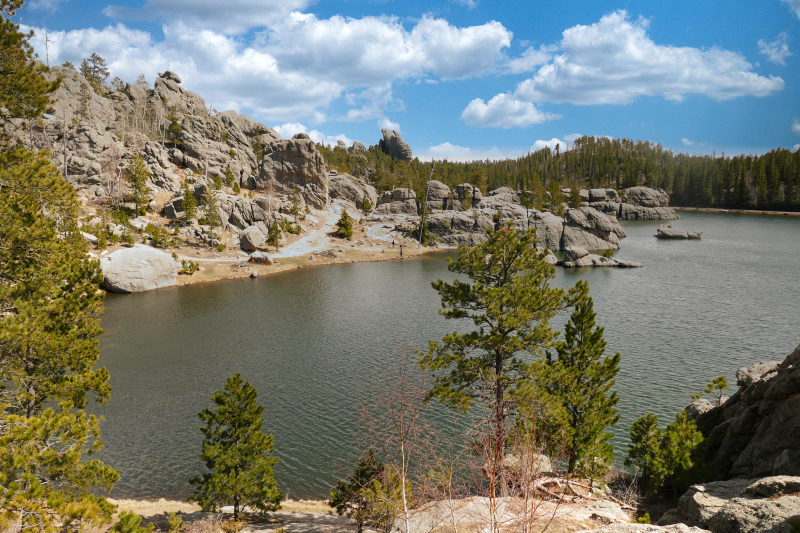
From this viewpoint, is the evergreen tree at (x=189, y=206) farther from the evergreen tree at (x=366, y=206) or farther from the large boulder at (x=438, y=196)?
the large boulder at (x=438, y=196)

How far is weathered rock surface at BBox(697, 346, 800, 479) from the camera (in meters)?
14.3

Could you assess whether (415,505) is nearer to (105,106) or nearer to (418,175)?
(105,106)

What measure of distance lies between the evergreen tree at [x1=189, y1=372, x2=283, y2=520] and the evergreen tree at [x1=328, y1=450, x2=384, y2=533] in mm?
3011

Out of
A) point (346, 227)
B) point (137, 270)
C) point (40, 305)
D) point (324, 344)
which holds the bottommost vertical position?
point (324, 344)

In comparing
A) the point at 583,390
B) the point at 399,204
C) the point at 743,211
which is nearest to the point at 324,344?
the point at 583,390

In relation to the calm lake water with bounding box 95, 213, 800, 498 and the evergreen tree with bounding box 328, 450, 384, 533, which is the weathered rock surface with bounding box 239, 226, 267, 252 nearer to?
the calm lake water with bounding box 95, 213, 800, 498

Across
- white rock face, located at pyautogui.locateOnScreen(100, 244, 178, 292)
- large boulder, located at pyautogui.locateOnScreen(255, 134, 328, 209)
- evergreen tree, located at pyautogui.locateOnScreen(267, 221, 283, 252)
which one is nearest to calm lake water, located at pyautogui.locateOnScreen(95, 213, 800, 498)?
white rock face, located at pyautogui.locateOnScreen(100, 244, 178, 292)

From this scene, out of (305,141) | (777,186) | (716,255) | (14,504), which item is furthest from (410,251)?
(777,186)

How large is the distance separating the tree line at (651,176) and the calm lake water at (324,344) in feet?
245

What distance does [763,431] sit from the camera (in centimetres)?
1546

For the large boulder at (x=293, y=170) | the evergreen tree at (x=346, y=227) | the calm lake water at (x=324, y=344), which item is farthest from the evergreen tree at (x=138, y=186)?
the evergreen tree at (x=346, y=227)

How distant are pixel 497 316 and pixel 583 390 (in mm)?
5356

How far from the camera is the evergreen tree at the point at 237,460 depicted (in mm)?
15516

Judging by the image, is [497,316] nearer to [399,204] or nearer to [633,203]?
[399,204]
